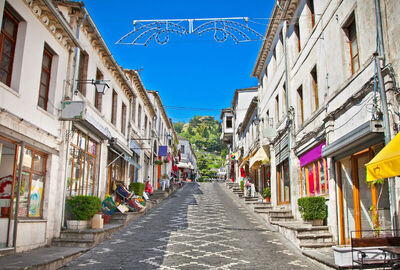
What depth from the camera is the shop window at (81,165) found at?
12.7 metres

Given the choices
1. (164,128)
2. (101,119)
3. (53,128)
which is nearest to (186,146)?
(164,128)

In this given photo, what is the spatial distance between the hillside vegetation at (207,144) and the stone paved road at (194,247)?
183ft

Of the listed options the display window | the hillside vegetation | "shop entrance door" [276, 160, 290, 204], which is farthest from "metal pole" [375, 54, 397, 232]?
the hillside vegetation

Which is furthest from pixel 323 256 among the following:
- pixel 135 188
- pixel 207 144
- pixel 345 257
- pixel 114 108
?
pixel 207 144

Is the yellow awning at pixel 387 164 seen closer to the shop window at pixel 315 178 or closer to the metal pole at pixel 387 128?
the metal pole at pixel 387 128

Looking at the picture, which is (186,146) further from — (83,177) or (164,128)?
(83,177)

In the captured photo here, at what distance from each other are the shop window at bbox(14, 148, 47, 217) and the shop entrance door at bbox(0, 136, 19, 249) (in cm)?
22

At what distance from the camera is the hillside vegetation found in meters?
72.2

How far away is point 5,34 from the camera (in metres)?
8.74

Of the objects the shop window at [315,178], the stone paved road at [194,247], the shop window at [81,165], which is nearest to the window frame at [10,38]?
the shop window at [81,165]

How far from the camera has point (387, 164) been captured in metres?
5.93

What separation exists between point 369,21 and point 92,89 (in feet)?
33.5

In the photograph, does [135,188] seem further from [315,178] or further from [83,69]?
[315,178]

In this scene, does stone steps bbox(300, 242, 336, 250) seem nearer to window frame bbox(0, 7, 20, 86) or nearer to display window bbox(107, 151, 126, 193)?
window frame bbox(0, 7, 20, 86)
